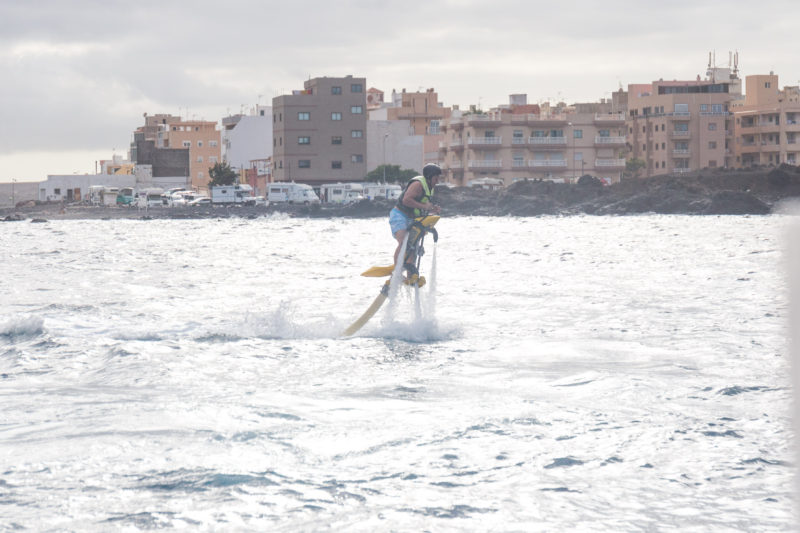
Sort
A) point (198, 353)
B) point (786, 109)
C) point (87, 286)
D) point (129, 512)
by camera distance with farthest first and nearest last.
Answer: point (786, 109), point (87, 286), point (198, 353), point (129, 512)

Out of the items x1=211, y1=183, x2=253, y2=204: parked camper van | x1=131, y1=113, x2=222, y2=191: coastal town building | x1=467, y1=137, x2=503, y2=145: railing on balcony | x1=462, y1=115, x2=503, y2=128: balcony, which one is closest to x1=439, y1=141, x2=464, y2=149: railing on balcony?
x1=467, y1=137, x2=503, y2=145: railing on balcony

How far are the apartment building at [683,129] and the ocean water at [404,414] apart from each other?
112827 mm

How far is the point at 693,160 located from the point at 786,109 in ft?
41.1

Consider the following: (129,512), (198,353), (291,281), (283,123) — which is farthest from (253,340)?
(283,123)

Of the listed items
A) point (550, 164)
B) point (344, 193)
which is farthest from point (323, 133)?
point (550, 164)

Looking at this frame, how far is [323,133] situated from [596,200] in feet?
144

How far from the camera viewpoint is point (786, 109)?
4764 inches

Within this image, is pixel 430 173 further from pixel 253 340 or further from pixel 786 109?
pixel 786 109

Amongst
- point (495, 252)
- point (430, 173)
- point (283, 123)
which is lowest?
point (495, 252)

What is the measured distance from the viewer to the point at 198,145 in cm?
15912

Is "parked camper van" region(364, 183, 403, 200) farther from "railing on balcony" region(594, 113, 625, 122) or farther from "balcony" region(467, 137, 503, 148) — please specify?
"railing on balcony" region(594, 113, 625, 122)

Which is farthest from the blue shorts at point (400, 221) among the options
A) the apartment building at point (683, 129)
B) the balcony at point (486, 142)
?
the apartment building at point (683, 129)

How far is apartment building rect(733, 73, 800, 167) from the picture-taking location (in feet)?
397

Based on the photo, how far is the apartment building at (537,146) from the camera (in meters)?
118
